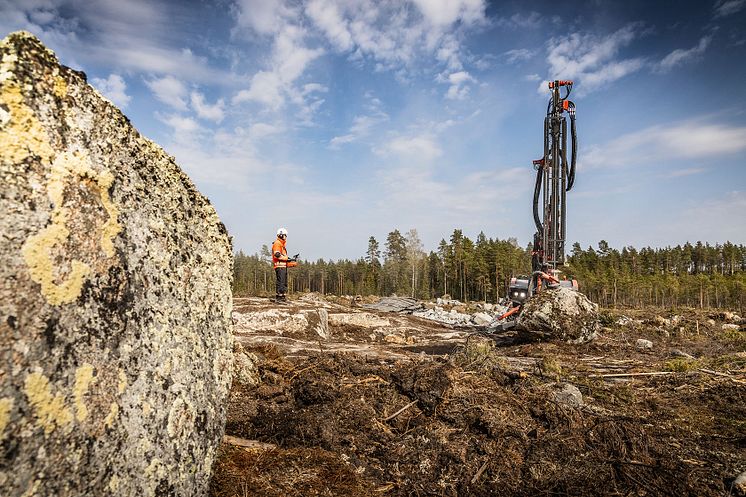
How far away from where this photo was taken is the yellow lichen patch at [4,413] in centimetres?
140

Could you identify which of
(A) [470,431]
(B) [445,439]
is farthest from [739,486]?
(B) [445,439]

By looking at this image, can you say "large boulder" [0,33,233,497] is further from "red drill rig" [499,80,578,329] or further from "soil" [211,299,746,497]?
"red drill rig" [499,80,578,329]

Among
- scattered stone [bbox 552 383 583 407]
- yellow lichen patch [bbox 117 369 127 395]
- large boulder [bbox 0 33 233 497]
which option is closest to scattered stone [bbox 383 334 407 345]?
→ scattered stone [bbox 552 383 583 407]

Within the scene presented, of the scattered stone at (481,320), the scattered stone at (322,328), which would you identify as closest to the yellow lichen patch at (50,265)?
the scattered stone at (322,328)

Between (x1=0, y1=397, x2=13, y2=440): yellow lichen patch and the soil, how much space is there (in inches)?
56.1

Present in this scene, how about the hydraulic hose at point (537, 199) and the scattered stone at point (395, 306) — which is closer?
the hydraulic hose at point (537, 199)

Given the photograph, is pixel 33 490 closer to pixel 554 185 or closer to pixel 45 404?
pixel 45 404

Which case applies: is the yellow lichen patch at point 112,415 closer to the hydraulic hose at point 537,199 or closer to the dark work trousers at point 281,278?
the dark work trousers at point 281,278

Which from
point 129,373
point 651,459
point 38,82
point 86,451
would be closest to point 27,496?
point 86,451

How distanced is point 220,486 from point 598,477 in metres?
2.93

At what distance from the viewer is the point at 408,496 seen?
10.2 ft

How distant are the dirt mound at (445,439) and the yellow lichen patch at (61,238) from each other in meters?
1.54

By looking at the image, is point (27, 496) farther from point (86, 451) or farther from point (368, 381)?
point (368, 381)

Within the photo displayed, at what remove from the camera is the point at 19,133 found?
1.67m
